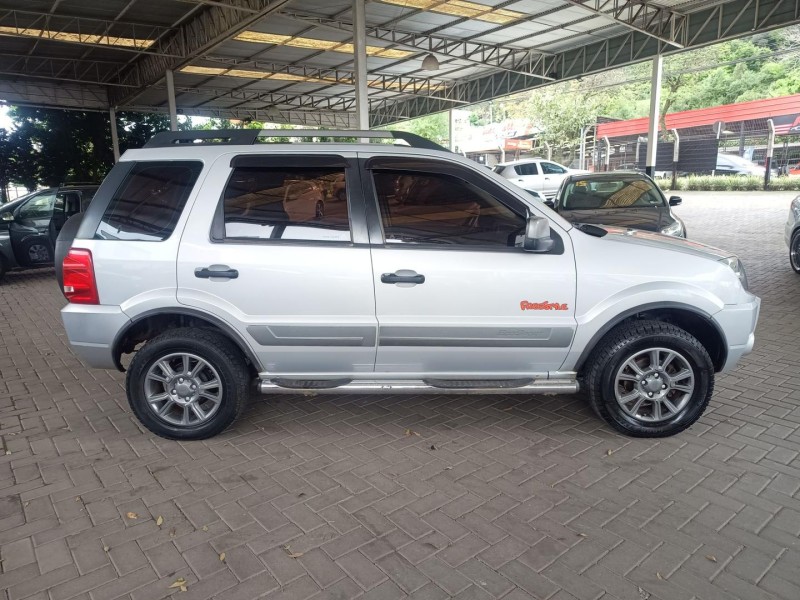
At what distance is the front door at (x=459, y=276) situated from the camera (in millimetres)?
3596

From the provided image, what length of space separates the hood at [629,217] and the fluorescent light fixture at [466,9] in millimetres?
8033

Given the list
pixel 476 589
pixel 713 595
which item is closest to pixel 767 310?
pixel 713 595

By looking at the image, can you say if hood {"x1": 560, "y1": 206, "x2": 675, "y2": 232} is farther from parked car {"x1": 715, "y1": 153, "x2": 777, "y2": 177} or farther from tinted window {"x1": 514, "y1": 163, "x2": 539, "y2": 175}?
parked car {"x1": 715, "y1": 153, "x2": 777, "y2": 177}

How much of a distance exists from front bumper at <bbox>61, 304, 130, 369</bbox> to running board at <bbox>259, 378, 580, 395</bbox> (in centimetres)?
103

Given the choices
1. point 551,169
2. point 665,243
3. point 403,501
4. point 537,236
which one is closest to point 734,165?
point 551,169

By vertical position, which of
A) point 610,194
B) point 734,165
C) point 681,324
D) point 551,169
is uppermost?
point 734,165

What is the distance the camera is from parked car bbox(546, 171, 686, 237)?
7.79 m

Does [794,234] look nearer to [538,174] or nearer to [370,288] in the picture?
[370,288]

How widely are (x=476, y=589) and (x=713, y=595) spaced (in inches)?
40.1

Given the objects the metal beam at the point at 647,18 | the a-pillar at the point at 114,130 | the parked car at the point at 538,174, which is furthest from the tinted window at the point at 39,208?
the parked car at the point at 538,174

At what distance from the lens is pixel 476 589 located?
97.9 inches

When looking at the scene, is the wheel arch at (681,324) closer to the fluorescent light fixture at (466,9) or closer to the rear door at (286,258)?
the rear door at (286,258)

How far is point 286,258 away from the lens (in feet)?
11.8

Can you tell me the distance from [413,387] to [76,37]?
17997 mm
